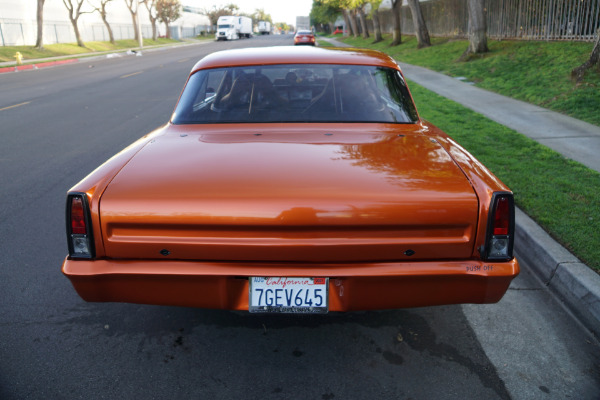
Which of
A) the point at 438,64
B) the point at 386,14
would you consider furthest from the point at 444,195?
the point at 386,14

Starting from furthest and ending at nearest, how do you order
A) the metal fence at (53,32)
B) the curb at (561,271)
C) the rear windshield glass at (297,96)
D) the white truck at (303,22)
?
the white truck at (303,22) < the metal fence at (53,32) < the rear windshield glass at (297,96) < the curb at (561,271)

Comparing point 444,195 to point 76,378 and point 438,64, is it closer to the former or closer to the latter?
point 76,378

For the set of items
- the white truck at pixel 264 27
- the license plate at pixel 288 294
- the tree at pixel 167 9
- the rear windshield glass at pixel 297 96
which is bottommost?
the license plate at pixel 288 294

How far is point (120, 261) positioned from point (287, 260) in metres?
0.81

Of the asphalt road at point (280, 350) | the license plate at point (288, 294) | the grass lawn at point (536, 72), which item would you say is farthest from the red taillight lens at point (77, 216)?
the grass lawn at point (536, 72)

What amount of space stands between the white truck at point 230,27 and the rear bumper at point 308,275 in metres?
69.5

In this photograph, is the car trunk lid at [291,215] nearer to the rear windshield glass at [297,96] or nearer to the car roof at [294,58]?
the rear windshield glass at [297,96]

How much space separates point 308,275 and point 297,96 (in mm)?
1661

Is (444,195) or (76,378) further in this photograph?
(76,378)

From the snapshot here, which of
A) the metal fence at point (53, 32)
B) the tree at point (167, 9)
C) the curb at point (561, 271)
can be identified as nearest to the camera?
the curb at point (561, 271)

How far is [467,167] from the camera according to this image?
2699mm

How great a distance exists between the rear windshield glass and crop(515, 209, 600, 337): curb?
1389 mm

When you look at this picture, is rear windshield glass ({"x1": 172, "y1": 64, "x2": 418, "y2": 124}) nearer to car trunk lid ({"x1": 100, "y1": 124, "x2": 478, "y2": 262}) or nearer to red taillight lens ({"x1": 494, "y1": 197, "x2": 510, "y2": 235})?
car trunk lid ({"x1": 100, "y1": 124, "x2": 478, "y2": 262})

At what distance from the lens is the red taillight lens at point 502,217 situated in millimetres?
2449
